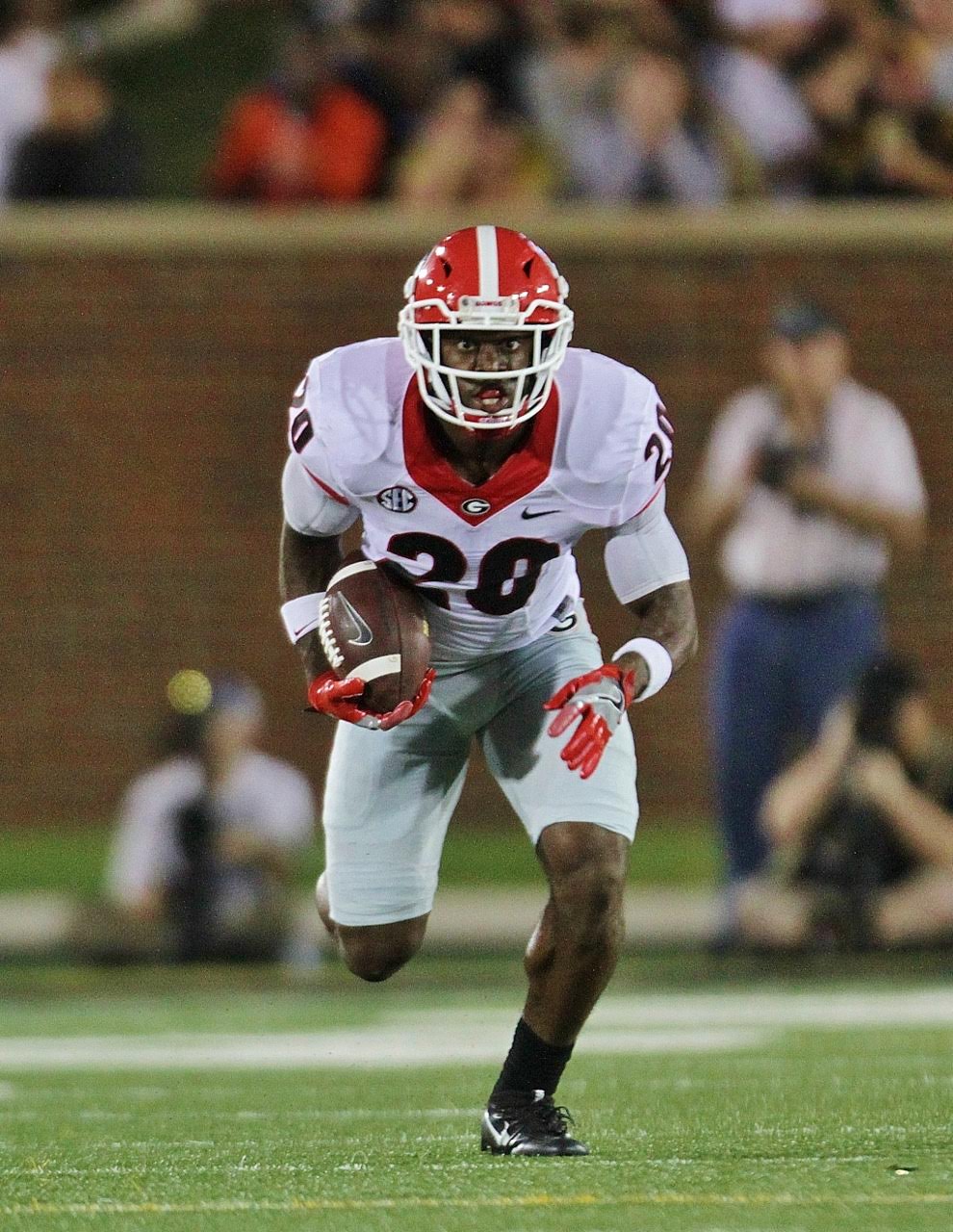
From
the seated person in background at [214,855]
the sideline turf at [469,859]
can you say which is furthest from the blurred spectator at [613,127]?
the seated person in background at [214,855]

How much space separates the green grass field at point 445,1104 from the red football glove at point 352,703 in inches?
28.8

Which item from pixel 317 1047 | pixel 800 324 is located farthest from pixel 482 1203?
pixel 800 324

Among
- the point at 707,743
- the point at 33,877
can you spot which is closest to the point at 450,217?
the point at 707,743

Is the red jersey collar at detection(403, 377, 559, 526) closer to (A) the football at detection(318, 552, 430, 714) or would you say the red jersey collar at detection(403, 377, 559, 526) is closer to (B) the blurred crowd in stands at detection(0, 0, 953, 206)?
(A) the football at detection(318, 552, 430, 714)

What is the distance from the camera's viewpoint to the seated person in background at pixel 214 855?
27.8 ft

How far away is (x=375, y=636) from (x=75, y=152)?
23.0ft

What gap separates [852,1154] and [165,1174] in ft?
3.66

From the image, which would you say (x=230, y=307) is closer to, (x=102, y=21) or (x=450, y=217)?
(x=450, y=217)

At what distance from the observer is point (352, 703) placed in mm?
4176

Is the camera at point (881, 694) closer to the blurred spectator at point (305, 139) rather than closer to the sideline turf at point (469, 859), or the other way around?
the sideline turf at point (469, 859)

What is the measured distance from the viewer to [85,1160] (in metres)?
4.13

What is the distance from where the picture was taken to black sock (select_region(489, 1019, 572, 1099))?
13.5 feet

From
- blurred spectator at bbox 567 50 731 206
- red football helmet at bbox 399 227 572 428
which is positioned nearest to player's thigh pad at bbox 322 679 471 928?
red football helmet at bbox 399 227 572 428

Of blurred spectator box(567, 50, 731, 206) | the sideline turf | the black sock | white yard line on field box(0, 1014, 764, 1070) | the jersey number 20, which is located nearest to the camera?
the black sock
